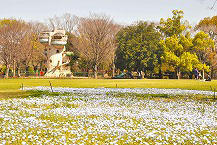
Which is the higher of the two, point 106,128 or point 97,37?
point 97,37

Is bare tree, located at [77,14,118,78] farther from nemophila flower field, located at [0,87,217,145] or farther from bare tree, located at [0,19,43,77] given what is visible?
nemophila flower field, located at [0,87,217,145]

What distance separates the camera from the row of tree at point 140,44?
216 ft

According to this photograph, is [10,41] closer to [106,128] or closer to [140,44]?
[140,44]

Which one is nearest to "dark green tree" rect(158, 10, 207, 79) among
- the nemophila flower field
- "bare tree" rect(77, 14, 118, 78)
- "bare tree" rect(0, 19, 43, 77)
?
"bare tree" rect(77, 14, 118, 78)

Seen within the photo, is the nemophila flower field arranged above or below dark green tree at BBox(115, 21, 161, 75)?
below

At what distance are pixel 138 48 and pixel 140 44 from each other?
3.76ft

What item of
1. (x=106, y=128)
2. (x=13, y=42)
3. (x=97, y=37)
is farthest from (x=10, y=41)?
(x=106, y=128)

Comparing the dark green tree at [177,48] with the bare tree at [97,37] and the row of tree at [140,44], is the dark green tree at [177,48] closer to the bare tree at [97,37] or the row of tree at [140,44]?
the row of tree at [140,44]

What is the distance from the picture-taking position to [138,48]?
2680 inches

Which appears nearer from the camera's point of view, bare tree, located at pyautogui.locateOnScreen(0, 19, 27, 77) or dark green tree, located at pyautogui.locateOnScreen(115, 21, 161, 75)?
bare tree, located at pyautogui.locateOnScreen(0, 19, 27, 77)

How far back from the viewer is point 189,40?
67812 millimetres

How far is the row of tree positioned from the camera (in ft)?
216

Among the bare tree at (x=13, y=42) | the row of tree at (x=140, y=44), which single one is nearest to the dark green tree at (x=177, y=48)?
the row of tree at (x=140, y=44)

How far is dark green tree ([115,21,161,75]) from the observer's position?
67.9 meters
